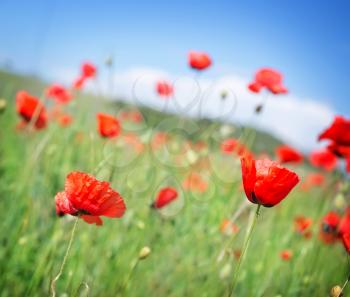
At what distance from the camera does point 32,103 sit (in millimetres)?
2012

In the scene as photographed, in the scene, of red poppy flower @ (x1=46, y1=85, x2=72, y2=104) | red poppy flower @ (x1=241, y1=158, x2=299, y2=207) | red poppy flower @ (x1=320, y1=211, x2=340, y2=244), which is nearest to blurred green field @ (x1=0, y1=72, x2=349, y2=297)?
red poppy flower @ (x1=320, y1=211, x2=340, y2=244)

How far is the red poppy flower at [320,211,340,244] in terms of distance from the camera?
202 centimetres

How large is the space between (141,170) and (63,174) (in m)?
0.58

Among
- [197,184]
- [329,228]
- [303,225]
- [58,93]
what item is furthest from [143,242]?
[58,93]

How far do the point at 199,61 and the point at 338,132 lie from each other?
896mm

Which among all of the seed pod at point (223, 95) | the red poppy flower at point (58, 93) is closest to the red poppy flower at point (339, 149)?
the seed pod at point (223, 95)

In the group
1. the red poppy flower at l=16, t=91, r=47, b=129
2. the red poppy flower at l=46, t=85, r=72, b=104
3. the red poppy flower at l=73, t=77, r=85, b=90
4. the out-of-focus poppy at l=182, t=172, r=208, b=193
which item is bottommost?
the out-of-focus poppy at l=182, t=172, r=208, b=193

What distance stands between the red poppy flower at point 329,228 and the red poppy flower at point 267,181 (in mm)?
1328

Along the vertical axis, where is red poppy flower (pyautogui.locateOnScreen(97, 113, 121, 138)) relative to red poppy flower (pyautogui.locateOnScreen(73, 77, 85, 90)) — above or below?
below

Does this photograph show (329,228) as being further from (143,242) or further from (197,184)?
(197,184)

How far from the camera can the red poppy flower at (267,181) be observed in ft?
2.81

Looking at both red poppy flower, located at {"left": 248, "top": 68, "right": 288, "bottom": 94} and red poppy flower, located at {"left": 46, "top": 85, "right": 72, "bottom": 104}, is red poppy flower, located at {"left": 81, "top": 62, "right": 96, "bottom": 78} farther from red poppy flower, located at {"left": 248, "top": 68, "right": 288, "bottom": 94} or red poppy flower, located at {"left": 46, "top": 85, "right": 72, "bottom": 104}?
red poppy flower, located at {"left": 248, "top": 68, "right": 288, "bottom": 94}

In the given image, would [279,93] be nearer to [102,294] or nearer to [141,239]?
[141,239]

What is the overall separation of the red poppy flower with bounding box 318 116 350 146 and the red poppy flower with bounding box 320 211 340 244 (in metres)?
0.47
